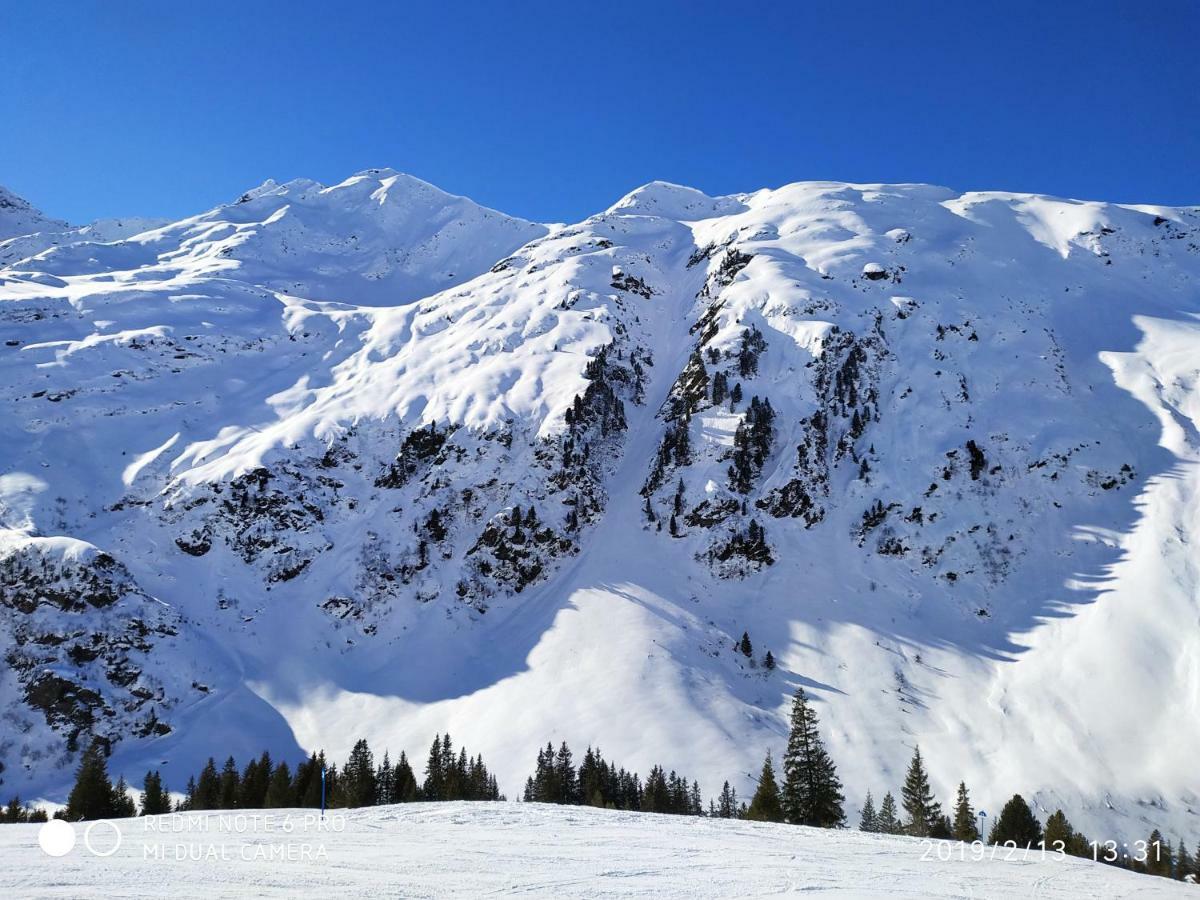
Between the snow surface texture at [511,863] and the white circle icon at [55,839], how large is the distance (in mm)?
177

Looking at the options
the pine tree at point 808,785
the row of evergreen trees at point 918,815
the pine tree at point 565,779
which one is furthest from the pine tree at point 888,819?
the pine tree at point 565,779

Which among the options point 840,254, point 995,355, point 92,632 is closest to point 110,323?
point 92,632

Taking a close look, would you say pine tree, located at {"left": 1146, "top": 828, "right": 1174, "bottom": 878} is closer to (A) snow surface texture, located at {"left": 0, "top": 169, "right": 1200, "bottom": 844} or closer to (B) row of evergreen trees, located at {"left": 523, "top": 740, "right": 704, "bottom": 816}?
(A) snow surface texture, located at {"left": 0, "top": 169, "right": 1200, "bottom": 844}

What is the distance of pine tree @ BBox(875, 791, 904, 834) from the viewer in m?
38.5

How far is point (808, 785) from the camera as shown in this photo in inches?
1261

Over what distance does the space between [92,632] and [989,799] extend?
2453 inches

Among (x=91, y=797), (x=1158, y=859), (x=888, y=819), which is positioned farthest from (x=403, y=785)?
(x=1158, y=859)

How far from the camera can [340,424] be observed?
254 feet

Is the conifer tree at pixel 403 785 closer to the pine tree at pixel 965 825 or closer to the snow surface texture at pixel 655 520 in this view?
the snow surface texture at pixel 655 520

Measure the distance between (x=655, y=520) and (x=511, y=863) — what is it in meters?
53.2

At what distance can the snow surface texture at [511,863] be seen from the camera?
39.9 ft

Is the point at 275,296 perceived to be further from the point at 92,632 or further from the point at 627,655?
the point at 627,655

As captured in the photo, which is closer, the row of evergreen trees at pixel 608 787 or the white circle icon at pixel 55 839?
the white circle icon at pixel 55 839

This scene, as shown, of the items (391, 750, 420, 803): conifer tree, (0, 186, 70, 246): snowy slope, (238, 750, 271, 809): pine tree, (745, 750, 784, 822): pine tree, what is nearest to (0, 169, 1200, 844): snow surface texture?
(391, 750, 420, 803): conifer tree
